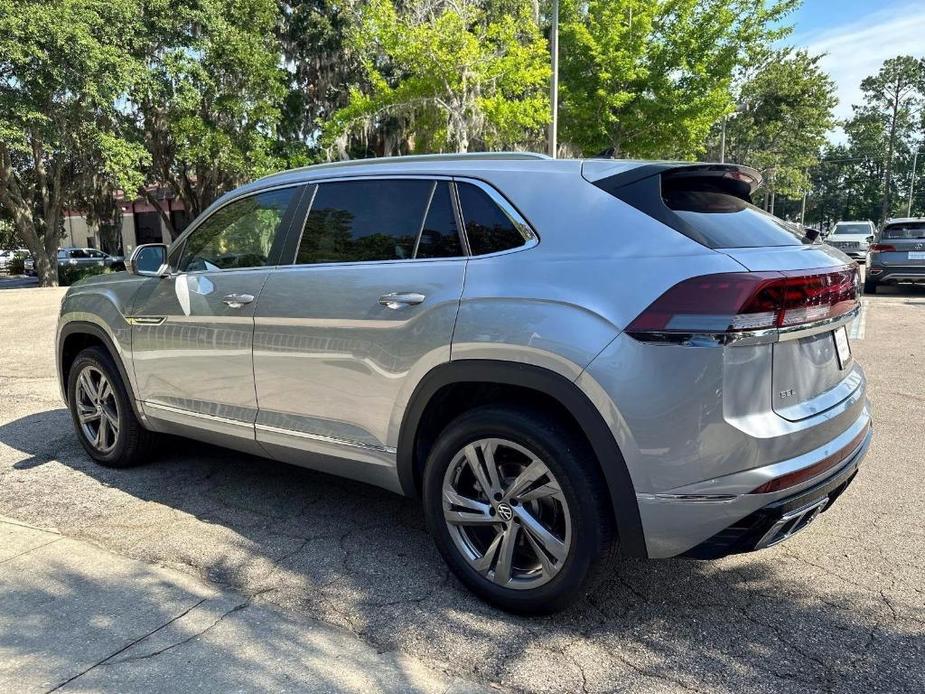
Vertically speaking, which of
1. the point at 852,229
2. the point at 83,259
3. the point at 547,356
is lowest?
the point at 547,356

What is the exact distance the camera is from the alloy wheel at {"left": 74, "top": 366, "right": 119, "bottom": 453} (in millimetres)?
4551

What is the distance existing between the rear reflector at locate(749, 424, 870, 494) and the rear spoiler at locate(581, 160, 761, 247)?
0.85 meters

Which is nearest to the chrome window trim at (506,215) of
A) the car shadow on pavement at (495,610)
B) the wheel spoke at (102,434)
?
the car shadow on pavement at (495,610)

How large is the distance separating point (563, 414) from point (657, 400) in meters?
0.43

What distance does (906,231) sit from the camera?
559 inches

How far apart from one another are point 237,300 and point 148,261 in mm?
1101

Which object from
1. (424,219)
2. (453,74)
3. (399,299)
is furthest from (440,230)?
(453,74)

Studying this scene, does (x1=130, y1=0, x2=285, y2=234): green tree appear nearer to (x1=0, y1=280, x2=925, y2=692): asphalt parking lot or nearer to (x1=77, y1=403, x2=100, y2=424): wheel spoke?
(x1=77, y1=403, x2=100, y2=424): wheel spoke

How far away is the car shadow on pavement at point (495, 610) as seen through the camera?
2426 mm

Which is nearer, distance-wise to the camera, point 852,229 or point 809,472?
point 809,472

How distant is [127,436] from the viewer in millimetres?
4461

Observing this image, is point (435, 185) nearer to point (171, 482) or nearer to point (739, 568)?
point (739, 568)

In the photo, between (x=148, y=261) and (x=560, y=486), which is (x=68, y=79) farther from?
(x=560, y=486)

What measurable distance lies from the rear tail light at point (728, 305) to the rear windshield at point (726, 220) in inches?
8.2
